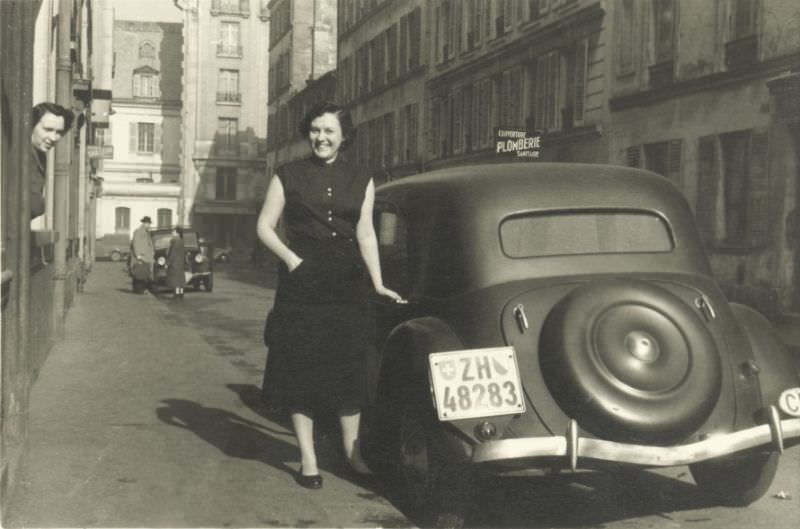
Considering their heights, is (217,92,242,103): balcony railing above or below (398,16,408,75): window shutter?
above

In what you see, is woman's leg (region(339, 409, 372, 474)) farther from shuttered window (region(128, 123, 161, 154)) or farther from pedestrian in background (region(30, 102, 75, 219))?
shuttered window (region(128, 123, 161, 154))

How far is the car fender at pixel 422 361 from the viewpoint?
4.98m

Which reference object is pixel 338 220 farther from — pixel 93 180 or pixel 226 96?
pixel 226 96

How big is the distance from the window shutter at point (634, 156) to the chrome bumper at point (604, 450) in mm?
19665

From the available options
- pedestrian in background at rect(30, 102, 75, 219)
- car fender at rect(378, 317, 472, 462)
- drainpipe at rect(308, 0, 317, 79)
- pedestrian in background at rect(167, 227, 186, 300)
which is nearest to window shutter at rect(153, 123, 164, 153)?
drainpipe at rect(308, 0, 317, 79)

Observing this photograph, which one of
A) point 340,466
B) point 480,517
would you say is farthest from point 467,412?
point 340,466

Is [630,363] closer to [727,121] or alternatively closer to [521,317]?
[521,317]

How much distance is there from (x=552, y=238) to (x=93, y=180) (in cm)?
3896

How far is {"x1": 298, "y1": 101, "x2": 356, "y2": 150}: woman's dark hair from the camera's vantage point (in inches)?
239

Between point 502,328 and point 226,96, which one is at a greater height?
point 226,96

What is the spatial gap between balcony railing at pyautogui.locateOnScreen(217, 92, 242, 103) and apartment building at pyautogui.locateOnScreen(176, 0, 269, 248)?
0.07 ft

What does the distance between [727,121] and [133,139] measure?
228ft

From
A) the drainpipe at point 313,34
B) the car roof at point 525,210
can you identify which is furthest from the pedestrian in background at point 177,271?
the drainpipe at point 313,34

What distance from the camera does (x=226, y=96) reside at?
7950cm
